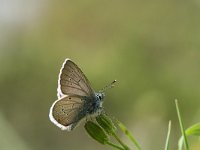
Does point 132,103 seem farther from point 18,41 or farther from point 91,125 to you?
point 91,125

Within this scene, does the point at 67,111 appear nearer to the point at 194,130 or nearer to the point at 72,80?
the point at 72,80

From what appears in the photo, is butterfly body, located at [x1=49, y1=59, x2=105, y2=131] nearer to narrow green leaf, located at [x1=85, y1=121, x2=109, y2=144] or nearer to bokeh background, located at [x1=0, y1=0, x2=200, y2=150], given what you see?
narrow green leaf, located at [x1=85, y1=121, x2=109, y2=144]

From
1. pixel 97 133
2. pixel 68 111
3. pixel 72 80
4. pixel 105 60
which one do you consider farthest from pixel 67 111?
pixel 105 60

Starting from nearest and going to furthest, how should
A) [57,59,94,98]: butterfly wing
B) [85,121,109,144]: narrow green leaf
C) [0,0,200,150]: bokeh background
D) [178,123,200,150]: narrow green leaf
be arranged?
[85,121,109,144]: narrow green leaf < [178,123,200,150]: narrow green leaf < [57,59,94,98]: butterfly wing < [0,0,200,150]: bokeh background

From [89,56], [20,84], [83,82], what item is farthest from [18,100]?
[83,82]

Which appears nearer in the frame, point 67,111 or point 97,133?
point 97,133

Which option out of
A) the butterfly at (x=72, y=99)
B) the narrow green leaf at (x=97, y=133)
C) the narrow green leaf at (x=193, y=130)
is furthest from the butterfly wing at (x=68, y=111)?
the narrow green leaf at (x=193, y=130)

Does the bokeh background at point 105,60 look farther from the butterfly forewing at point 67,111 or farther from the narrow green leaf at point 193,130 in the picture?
the narrow green leaf at point 193,130

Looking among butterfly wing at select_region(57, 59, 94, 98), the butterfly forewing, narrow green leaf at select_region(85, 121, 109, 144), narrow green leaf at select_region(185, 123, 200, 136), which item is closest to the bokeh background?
the butterfly forewing
